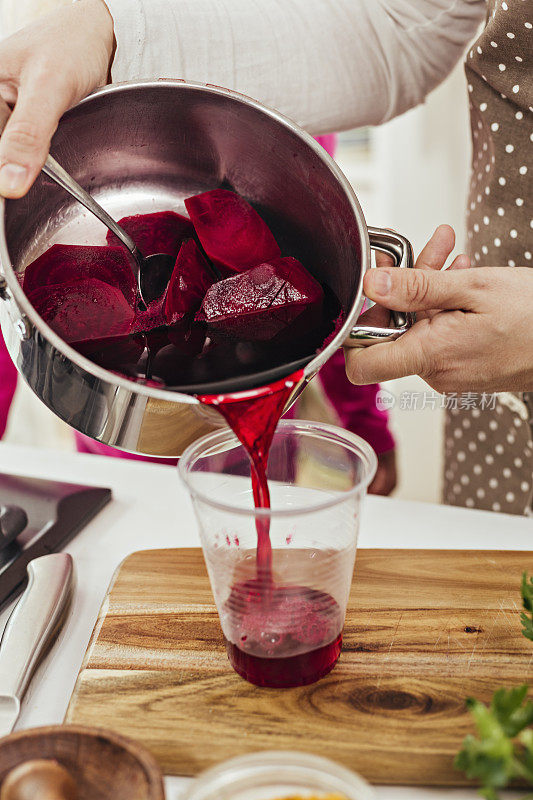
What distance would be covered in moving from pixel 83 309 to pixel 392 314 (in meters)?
0.31

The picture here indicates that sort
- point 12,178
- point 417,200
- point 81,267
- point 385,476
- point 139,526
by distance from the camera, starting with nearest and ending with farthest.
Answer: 1. point 12,178
2. point 81,267
3. point 139,526
4. point 385,476
5. point 417,200

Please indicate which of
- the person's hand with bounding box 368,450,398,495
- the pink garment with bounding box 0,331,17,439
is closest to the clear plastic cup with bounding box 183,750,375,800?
the person's hand with bounding box 368,450,398,495

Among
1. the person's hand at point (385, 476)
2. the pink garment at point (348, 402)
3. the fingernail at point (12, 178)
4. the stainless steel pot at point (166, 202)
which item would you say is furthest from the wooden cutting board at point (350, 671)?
the pink garment at point (348, 402)

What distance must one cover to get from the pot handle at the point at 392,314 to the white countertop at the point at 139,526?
0.90 ft

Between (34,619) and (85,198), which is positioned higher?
(85,198)

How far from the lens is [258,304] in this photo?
2.46ft

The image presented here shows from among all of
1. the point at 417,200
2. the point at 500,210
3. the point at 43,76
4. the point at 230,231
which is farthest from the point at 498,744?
the point at 417,200

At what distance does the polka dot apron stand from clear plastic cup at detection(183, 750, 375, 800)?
2.50ft

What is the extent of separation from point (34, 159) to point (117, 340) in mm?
171

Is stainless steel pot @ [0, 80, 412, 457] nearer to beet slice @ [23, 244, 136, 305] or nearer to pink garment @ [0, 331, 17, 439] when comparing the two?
beet slice @ [23, 244, 136, 305]

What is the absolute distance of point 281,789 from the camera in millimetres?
526

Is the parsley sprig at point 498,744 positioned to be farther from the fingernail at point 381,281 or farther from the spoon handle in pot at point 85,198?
the spoon handle in pot at point 85,198

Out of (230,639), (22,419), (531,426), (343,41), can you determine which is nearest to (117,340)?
(230,639)

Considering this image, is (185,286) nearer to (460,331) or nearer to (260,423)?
(260,423)
